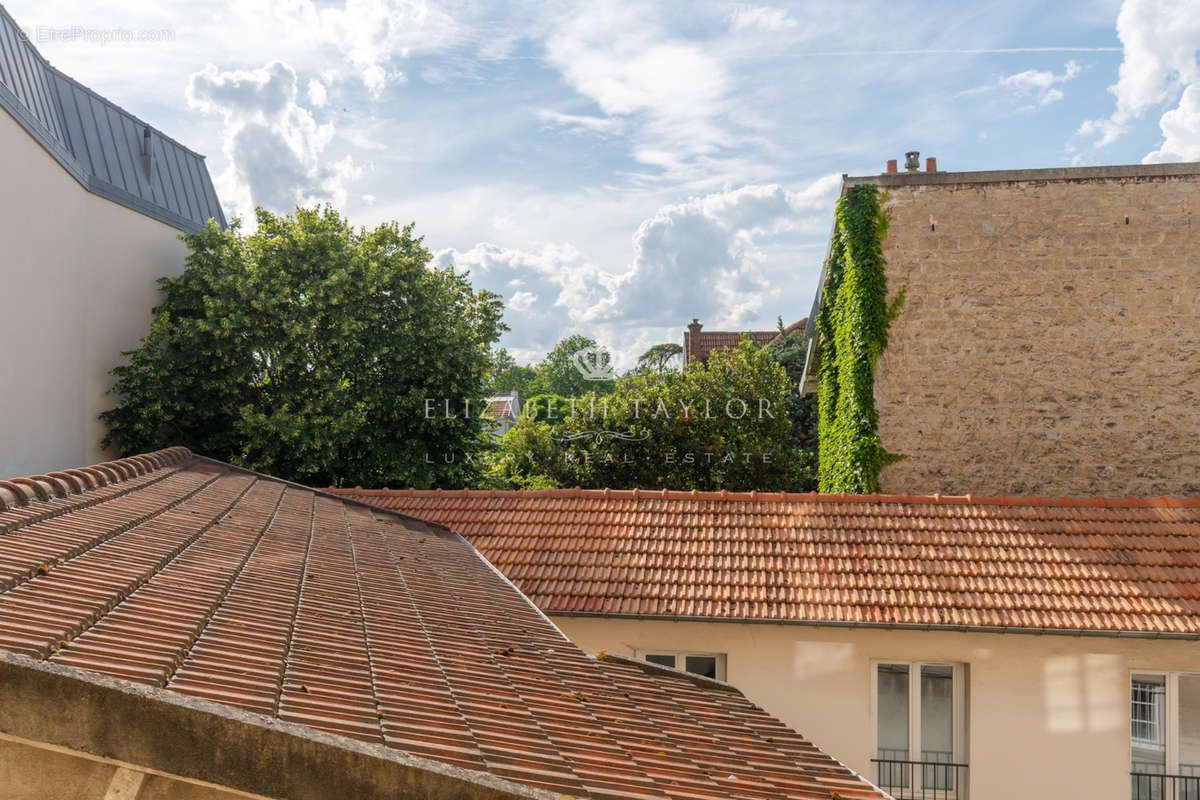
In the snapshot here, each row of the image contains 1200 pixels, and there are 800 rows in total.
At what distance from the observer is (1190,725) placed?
348 inches

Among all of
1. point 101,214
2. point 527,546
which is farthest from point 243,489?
point 101,214

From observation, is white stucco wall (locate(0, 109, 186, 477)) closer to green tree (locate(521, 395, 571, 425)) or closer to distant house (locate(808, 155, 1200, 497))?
green tree (locate(521, 395, 571, 425))

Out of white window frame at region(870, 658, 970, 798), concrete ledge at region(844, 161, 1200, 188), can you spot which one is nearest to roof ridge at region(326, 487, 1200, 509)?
white window frame at region(870, 658, 970, 798)

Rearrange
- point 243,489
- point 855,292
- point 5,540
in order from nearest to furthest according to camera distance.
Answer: point 5,540 < point 243,489 < point 855,292

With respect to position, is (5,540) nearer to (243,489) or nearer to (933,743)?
(243,489)

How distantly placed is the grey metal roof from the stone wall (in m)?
14.7

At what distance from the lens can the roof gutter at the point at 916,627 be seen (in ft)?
27.7

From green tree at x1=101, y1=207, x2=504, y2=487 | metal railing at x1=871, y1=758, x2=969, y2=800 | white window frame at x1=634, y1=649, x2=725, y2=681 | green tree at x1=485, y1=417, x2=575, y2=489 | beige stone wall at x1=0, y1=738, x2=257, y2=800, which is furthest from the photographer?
green tree at x1=485, y1=417, x2=575, y2=489

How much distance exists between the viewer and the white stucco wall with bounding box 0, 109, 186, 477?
1407 centimetres

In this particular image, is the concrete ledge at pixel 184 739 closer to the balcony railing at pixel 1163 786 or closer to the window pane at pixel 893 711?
the window pane at pixel 893 711

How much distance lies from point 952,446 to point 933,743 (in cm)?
728

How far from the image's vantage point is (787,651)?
363 inches

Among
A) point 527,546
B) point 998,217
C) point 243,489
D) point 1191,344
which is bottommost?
point 527,546

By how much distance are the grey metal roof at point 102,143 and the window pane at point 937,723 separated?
14.4 m
